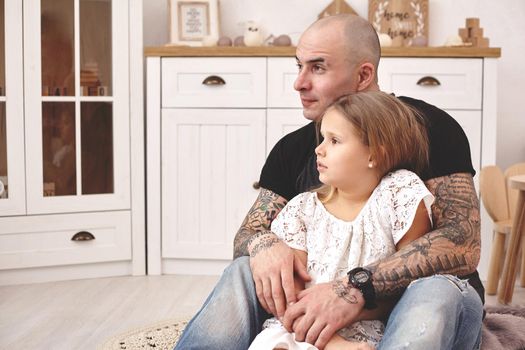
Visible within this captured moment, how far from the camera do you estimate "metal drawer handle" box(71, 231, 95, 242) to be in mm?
3541

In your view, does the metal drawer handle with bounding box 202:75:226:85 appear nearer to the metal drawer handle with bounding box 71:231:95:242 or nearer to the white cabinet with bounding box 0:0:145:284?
the white cabinet with bounding box 0:0:145:284

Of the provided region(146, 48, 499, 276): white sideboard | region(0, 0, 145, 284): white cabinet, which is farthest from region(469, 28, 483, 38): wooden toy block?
region(0, 0, 145, 284): white cabinet

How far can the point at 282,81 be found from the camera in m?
3.55

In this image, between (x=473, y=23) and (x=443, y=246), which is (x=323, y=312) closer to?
(x=443, y=246)

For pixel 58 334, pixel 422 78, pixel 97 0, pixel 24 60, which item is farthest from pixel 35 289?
pixel 422 78

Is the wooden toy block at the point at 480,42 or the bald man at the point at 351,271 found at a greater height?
the wooden toy block at the point at 480,42

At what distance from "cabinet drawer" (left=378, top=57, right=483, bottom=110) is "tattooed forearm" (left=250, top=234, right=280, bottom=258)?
1911 millimetres

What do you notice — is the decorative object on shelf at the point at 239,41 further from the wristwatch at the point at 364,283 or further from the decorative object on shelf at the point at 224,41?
the wristwatch at the point at 364,283

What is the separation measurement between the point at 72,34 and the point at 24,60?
0.24 m

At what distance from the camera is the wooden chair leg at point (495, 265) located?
11.0 ft

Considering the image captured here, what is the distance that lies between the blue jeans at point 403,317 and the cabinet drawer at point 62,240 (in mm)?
1993

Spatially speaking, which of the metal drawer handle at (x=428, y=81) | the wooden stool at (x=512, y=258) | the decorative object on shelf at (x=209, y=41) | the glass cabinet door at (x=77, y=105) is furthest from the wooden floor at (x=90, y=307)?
the decorative object on shelf at (x=209, y=41)

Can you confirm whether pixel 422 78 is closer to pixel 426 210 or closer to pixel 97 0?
pixel 97 0

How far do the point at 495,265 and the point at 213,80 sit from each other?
140 centimetres
